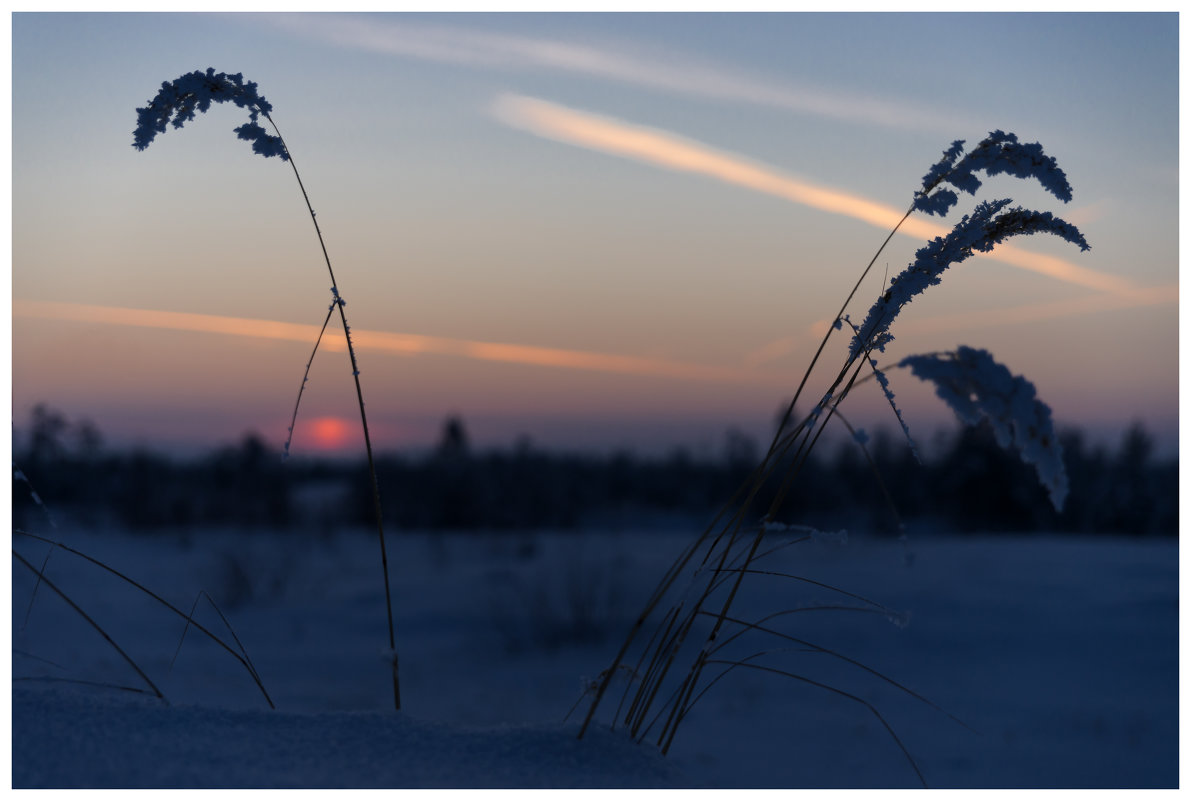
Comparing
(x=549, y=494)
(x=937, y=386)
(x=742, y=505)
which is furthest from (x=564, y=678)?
(x=549, y=494)

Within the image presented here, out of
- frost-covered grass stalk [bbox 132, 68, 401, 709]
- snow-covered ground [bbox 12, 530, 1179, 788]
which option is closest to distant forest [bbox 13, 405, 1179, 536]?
snow-covered ground [bbox 12, 530, 1179, 788]

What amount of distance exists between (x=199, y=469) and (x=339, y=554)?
40.6 ft

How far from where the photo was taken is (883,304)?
1.25m

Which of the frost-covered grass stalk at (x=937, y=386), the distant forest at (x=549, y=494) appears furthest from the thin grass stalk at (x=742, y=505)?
the distant forest at (x=549, y=494)

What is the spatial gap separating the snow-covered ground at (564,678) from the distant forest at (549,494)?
18.0 feet

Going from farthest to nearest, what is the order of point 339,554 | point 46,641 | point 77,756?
point 339,554
point 46,641
point 77,756

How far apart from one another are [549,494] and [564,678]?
1277 cm

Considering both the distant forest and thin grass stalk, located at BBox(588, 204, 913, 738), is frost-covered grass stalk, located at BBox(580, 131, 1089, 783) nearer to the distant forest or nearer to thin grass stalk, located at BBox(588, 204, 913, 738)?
thin grass stalk, located at BBox(588, 204, 913, 738)

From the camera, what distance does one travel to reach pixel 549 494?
17.6m

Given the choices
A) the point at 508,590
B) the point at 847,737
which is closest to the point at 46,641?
the point at 508,590

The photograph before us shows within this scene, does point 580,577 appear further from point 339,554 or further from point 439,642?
point 339,554

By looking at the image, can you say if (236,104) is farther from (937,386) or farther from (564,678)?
(564,678)

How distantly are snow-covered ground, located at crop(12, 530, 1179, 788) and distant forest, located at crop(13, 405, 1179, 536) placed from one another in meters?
5.49

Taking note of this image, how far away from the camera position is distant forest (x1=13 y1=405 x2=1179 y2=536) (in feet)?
45.8
